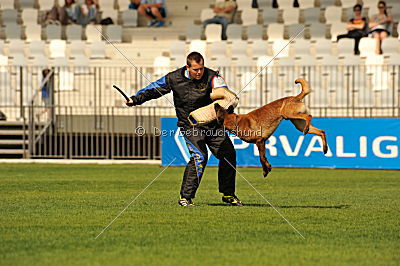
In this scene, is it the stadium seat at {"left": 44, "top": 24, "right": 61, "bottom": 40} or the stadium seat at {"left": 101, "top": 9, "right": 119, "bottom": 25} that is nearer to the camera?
the stadium seat at {"left": 44, "top": 24, "right": 61, "bottom": 40}

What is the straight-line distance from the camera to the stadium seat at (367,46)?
24.6 meters

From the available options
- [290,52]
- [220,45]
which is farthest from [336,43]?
[220,45]

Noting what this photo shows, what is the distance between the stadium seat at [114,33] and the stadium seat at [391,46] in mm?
7784

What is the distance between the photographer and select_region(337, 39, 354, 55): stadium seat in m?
24.7

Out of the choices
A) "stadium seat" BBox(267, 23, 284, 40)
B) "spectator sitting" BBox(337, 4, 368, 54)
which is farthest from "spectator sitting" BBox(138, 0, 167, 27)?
"spectator sitting" BBox(337, 4, 368, 54)

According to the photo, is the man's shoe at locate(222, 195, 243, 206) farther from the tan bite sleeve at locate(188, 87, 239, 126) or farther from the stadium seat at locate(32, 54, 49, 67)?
the stadium seat at locate(32, 54, 49, 67)

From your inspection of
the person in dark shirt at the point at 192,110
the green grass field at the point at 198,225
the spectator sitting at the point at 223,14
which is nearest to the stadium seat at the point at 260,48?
the spectator sitting at the point at 223,14

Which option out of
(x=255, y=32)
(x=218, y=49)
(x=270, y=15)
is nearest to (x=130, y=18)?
(x=218, y=49)

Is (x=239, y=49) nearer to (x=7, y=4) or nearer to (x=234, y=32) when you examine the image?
(x=234, y=32)

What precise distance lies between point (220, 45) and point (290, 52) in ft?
6.59

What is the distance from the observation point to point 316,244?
26.0ft

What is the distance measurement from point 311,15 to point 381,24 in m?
2.46

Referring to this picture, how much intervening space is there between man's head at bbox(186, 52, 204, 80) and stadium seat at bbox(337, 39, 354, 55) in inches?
583

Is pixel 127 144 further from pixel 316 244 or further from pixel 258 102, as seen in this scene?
pixel 316 244
